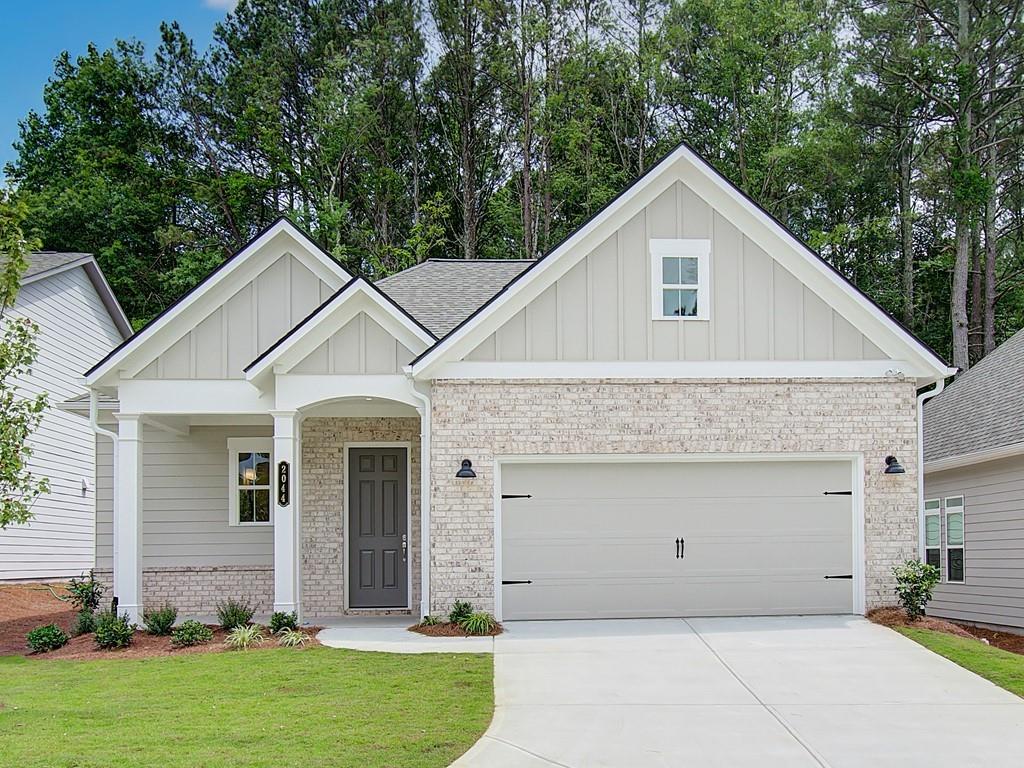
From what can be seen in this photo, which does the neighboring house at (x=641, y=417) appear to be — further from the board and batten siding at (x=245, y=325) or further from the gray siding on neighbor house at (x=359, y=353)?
the board and batten siding at (x=245, y=325)

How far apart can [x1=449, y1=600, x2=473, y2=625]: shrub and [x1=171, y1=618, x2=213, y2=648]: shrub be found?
2923 millimetres

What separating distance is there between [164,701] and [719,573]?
7.40 meters

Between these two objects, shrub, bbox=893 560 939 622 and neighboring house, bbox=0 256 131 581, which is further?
neighboring house, bbox=0 256 131 581

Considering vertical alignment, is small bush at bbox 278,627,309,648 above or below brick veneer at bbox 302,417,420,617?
below

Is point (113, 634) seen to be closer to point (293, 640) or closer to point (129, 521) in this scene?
point (129, 521)

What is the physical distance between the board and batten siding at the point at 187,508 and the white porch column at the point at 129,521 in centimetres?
185

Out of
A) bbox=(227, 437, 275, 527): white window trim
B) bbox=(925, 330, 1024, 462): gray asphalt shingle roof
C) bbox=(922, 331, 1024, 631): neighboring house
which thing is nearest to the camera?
bbox=(922, 331, 1024, 631): neighboring house

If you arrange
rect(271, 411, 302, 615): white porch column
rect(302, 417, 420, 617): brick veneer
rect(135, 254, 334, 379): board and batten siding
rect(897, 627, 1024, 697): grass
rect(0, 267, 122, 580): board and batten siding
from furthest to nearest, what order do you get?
1. rect(0, 267, 122, 580): board and batten siding
2. rect(302, 417, 420, 617): brick veneer
3. rect(135, 254, 334, 379): board and batten siding
4. rect(271, 411, 302, 615): white porch column
5. rect(897, 627, 1024, 697): grass

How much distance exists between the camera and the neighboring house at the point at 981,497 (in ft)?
53.0

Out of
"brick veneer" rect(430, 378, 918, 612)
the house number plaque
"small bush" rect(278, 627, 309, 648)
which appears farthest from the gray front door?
"small bush" rect(278, 627, 309, 648)

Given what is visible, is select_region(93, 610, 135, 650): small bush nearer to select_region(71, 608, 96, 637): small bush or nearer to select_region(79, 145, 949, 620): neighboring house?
select_region(79, 145, 949, 620): neighboring house

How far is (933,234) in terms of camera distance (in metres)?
33.6

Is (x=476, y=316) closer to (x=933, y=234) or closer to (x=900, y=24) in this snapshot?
(x=900, y=24)

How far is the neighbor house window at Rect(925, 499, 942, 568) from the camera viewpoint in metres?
19.0
